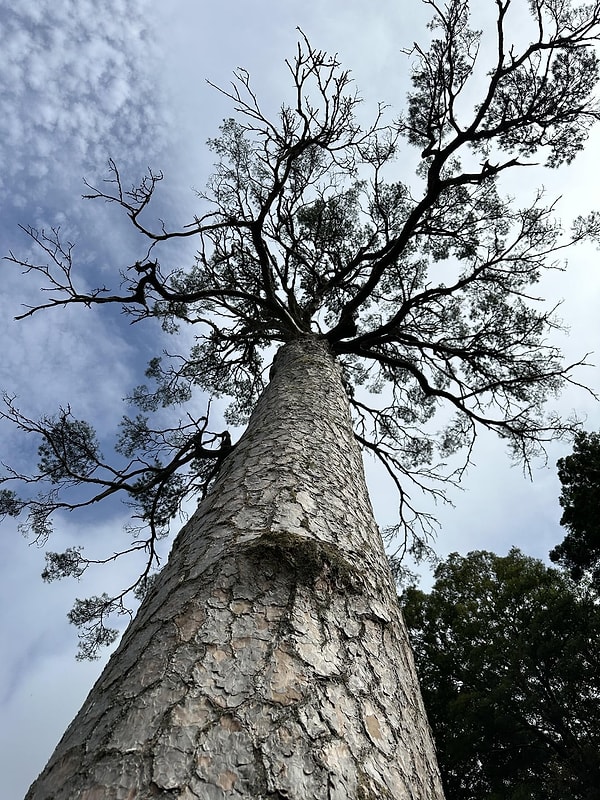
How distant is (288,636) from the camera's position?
3.59ft

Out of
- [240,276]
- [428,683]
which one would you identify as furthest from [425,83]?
[428,683]

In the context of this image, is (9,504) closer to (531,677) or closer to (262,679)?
(262,679)

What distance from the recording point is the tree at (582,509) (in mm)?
10500

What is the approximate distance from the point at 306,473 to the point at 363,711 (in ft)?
3.21

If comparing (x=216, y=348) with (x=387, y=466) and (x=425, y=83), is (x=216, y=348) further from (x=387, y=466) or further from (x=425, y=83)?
(x=425, y=83)

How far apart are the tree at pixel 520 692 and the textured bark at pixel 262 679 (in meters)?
12.4

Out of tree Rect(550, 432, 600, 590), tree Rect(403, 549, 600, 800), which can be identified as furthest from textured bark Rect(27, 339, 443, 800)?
tree Rect(403, 549, 600, 800)

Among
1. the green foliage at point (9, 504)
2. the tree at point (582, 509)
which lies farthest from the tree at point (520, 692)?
the green foliage at point (9, 504)

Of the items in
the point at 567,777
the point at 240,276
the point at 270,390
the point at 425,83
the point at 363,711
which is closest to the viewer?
the point at 363,711

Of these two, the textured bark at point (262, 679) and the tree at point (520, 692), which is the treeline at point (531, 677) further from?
the textured bark at point (262, 679)

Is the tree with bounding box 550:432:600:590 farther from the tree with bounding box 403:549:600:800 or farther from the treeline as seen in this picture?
the tree with bounding box 403:549:600:800

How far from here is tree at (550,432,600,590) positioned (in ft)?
34.4

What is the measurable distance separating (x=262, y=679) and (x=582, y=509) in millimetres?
11847

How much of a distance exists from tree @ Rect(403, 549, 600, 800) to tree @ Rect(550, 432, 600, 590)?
1.03 m
